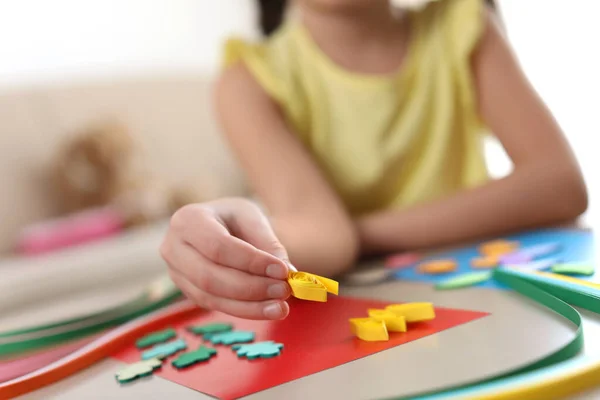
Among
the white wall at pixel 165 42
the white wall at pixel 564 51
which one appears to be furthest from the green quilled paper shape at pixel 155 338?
the white wall at pixel 564 51

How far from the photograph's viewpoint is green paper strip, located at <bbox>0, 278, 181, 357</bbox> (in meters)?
0.48

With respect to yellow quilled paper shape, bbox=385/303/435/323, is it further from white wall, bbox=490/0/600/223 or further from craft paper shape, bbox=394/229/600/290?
white wall, bbox=490/0/600/223

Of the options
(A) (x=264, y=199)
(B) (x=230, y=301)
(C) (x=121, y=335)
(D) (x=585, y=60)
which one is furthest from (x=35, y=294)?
(D) (x=585, y=60)

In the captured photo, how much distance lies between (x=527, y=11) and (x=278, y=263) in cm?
166

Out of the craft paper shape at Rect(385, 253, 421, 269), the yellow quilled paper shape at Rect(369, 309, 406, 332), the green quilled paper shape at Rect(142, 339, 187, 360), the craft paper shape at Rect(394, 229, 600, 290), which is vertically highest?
the yellow quilled paper shape at Rect(369, 309, 406, 332)

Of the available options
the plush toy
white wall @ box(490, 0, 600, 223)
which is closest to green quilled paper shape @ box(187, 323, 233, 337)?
the plush toy

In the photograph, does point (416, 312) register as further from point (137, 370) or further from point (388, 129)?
point (388, 129)

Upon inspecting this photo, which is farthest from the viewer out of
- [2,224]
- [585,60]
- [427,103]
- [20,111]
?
[585,60]

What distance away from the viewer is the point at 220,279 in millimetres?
374

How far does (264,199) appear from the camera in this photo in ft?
2.39

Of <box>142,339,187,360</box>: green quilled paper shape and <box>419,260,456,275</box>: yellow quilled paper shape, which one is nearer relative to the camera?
<box>142,339,187,360</box>: green quilled paper shape

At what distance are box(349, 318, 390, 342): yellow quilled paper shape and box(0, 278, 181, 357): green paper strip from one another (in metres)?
0.18

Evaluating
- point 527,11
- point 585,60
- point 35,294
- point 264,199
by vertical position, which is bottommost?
point 35,294

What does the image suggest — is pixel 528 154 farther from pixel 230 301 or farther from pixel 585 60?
pixel 585 60
